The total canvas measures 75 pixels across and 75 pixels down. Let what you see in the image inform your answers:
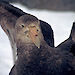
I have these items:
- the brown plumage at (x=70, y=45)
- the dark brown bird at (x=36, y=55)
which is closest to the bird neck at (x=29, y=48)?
the dark brown bird at (x=36, y=55)

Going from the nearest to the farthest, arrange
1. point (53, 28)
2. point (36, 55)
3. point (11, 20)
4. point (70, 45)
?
point (36, 55) < point (70, 45) < point (11, 20) < point (53, 28)

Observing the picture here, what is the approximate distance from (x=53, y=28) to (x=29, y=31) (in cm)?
263

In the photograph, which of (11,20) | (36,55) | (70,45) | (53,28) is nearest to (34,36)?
(36,55)

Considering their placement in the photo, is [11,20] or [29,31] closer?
[29,31]

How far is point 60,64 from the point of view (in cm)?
327

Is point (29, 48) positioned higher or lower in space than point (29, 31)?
lower

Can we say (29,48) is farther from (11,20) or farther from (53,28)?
(53,28)

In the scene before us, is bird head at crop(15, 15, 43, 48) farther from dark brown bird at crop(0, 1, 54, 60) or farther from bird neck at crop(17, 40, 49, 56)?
dark brown bird at crop(0, 1, 54, 60)

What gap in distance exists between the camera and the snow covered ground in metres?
4.78

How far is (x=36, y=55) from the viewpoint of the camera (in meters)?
3.29

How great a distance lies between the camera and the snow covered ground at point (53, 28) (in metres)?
4.78

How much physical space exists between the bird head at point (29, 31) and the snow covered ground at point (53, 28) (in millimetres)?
1136

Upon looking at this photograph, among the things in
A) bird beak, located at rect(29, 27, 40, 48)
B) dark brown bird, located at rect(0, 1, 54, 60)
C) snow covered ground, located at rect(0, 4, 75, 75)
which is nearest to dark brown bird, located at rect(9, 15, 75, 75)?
bird beak, located at rect(29, 27, 40, 48)

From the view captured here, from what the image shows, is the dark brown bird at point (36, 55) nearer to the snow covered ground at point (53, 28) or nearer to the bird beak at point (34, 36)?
the bird beak at point (34, 36)
